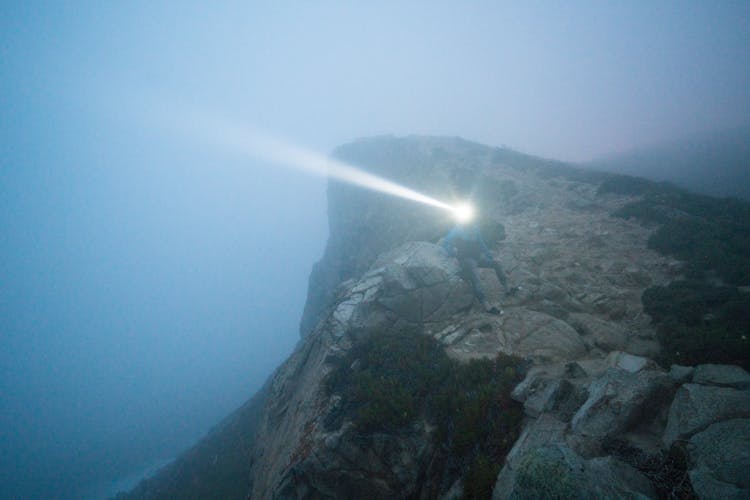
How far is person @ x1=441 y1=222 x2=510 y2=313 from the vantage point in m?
13.4

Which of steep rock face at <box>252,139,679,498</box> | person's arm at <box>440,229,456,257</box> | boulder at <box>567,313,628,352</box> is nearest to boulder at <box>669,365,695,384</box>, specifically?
steep rock face at <box>252,139,679,498</box>

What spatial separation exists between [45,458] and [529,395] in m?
168

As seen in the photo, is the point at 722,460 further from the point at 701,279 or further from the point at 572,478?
the point at 701,279

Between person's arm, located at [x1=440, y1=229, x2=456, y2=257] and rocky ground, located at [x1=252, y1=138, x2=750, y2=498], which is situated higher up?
person's arm, located at [x1=440, y1=229, x2=456, y2=257]

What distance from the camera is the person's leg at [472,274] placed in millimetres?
12852

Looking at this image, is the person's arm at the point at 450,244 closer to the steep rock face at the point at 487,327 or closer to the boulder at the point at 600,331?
the steep rock face at the point at 487,327

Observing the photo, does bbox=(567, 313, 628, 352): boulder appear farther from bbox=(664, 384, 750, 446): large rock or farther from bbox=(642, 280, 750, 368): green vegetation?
bbox=(664, 384, 750, 446): large rock

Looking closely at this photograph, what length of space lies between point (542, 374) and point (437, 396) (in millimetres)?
2844

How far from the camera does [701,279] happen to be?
11.9 meters

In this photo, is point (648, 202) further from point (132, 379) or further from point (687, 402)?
point (132, 379)

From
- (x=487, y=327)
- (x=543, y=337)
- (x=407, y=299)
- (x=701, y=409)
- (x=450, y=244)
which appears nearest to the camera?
(x=701, y=409)

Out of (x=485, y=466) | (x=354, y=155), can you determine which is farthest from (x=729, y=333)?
(x=354, y=155)

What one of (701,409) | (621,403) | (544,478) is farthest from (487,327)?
(544,478)

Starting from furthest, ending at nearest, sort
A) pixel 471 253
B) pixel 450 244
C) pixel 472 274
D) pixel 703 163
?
pixel 703 163, pixel 450 244, pixel 471 253, pixel 472 274
